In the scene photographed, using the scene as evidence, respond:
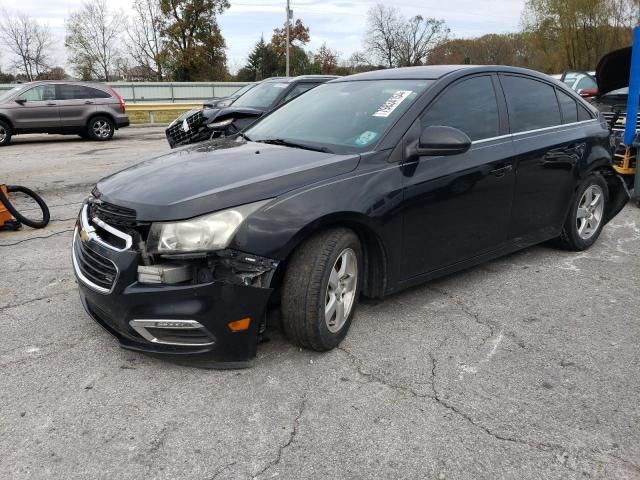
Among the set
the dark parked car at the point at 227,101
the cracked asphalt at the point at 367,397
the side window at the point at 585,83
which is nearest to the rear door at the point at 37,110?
the dark parked car at the point at 227,101

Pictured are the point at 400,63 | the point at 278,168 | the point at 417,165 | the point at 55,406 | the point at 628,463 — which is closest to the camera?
the point at 628,463

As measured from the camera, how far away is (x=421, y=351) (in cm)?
320

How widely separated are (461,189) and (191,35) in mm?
Result: 48064

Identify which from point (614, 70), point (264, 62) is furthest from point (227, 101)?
point (264, 62)

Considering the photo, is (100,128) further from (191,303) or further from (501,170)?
(191,303)

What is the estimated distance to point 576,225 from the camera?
487cm

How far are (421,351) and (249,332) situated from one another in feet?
3.41

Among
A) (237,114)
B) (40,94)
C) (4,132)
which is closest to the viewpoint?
(237,114)

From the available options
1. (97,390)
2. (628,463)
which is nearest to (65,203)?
(97,390)

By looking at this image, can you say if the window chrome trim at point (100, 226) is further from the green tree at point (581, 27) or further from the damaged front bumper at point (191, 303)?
the green tree at point (581, 27)

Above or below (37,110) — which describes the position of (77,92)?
above

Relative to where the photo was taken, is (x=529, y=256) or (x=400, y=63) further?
(x=400, y=63)

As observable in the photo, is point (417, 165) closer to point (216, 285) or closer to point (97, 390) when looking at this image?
point (216, 285)

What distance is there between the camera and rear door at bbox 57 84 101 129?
14.5m
